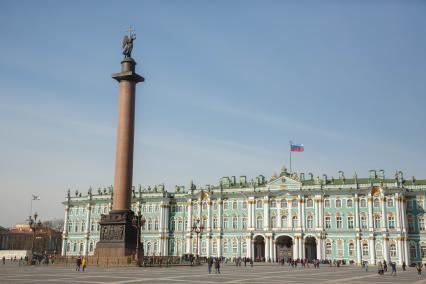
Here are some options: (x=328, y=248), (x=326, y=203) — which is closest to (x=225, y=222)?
(x=326, y=203)

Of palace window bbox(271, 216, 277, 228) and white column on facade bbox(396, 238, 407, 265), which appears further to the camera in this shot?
palace window bbox(271, 216, 277, 228)

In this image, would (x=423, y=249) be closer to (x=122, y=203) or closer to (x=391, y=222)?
(x=391, y=222)

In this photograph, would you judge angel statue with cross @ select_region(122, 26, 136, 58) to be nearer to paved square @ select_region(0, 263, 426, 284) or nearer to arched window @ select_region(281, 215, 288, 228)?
paved square @ select_region(0, 263, 426, 284)

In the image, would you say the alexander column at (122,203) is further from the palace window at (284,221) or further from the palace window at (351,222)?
the palace window at (351,222)

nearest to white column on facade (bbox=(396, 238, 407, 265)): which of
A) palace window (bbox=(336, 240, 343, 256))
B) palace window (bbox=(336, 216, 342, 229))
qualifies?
palace window (bbox=(336, 240, 343, 256))

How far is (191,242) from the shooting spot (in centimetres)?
8838

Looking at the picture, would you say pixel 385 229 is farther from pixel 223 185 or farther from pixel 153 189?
pixel 153 189

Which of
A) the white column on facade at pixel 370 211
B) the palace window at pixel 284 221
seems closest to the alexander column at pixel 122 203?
the palace window at pixel 284 221

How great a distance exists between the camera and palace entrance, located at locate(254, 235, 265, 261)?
85.2 meters

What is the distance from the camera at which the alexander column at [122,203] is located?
44.7 m

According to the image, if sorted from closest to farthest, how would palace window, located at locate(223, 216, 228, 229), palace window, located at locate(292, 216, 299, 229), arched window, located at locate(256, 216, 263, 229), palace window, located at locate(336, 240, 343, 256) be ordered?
palace window, located at locate(336, 240, 343, 256) → palace window, located at locate(292, 216, 299, 229) → arched window, located at locate(256, 216, 263, 229) → palace window, located at locate(223, 216, 228, 229)

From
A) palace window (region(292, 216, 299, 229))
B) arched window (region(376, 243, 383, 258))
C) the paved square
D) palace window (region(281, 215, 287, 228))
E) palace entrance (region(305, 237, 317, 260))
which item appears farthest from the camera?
palace entrance (region(305, 237, 317, 260))

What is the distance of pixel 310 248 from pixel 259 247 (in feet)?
29.2

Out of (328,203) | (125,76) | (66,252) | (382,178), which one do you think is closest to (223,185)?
(328,203)
